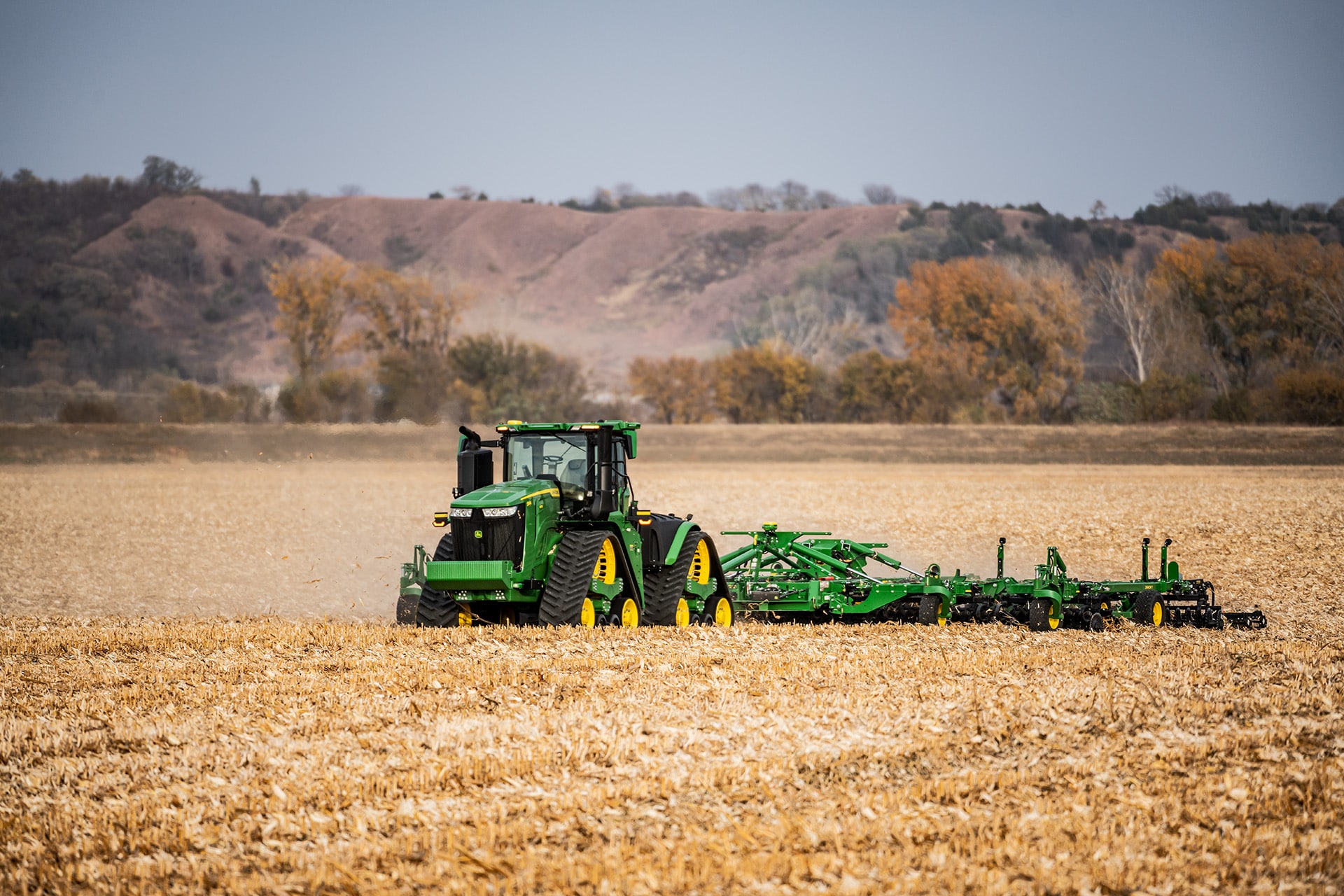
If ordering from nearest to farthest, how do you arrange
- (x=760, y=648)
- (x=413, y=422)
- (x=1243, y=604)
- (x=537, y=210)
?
1. (x=760, y=648)
2. (x=1243, y=604)
3. (x=413, y=422)
4. (x=537, y=210)

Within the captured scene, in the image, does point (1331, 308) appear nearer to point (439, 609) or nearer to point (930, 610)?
point (930, 610)

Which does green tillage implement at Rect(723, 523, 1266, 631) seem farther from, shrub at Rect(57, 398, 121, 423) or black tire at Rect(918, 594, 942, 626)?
shrub at Rect(57, 398, 121, 423)

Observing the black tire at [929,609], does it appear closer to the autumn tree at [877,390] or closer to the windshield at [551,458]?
the windshield at [551,458]

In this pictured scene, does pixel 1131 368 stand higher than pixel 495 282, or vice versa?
pixel 495 282

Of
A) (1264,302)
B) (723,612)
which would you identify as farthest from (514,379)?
(723,612)

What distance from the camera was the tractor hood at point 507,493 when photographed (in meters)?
13.8

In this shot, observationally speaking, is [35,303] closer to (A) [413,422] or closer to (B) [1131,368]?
(A) [413,422]

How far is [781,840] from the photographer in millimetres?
7332

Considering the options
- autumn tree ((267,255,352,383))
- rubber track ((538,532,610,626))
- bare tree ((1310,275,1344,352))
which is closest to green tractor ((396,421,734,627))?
rubber track ((538,532,610,626))

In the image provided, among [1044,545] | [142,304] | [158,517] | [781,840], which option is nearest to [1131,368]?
[1044,545]

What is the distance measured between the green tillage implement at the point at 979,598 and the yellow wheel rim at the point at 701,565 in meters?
0.90

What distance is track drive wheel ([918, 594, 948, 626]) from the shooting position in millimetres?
16250

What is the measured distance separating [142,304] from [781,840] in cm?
13443

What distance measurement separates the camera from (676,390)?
75.2 meters
